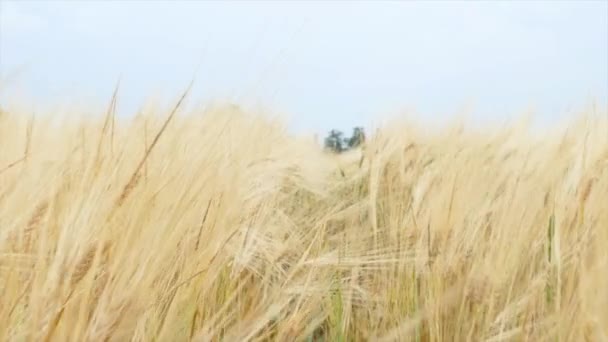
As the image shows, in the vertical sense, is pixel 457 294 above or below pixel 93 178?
below

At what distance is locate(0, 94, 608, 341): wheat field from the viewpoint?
96cm

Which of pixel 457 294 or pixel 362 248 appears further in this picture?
pixel 362 248

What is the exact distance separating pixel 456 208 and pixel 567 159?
2.20ft

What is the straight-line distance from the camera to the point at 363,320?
5.25 ft

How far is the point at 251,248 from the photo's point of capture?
152 centimetres

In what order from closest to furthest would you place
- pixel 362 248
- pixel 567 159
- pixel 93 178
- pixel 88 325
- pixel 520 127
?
pixel 88 325 < pixel 93 178 < pixel 362 248 < pixel 567 159 < pixel 520 127

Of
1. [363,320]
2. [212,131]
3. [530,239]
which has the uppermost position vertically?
[212,131]

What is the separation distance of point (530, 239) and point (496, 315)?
0.25 m

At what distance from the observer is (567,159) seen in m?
2.17

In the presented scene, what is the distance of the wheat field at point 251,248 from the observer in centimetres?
96

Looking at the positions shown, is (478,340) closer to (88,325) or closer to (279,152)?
(88,325)

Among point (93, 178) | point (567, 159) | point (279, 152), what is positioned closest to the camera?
point (93, 178)

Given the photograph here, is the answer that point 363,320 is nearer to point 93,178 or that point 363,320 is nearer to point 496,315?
point 496,315

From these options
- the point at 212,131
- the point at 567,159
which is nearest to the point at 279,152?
the point at 567,159
